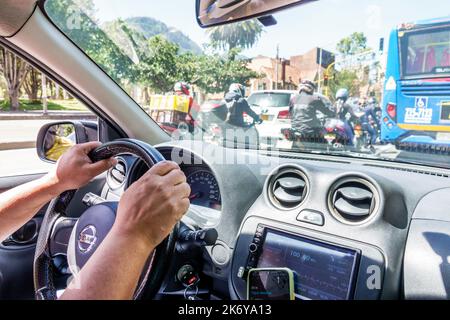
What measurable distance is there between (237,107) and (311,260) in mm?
4197

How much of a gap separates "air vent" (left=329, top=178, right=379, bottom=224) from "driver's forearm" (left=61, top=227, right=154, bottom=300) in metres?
1.01

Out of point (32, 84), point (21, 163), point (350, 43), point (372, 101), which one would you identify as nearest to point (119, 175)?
point (32, 84)

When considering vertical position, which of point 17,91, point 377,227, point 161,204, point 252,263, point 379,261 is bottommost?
point 252,263

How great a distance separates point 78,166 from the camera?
1424 millimetres

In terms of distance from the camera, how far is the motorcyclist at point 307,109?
5.79 m

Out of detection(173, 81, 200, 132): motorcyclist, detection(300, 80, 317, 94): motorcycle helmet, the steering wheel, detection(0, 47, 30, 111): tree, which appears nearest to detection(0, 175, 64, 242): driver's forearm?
the steering wheel

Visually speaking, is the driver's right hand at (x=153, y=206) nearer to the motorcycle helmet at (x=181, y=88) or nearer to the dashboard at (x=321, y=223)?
the dashboard at (x=321, y=223)

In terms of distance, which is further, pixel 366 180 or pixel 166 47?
pixel 166 47

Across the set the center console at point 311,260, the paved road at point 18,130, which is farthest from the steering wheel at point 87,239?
the paved road at point 18,130

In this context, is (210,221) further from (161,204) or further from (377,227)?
(161,204)

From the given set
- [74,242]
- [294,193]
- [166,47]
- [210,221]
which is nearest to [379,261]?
[294,193]

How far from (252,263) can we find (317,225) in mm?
358

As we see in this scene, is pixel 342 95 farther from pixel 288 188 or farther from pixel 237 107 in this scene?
pixel 288 188

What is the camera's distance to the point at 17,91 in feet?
8.46
